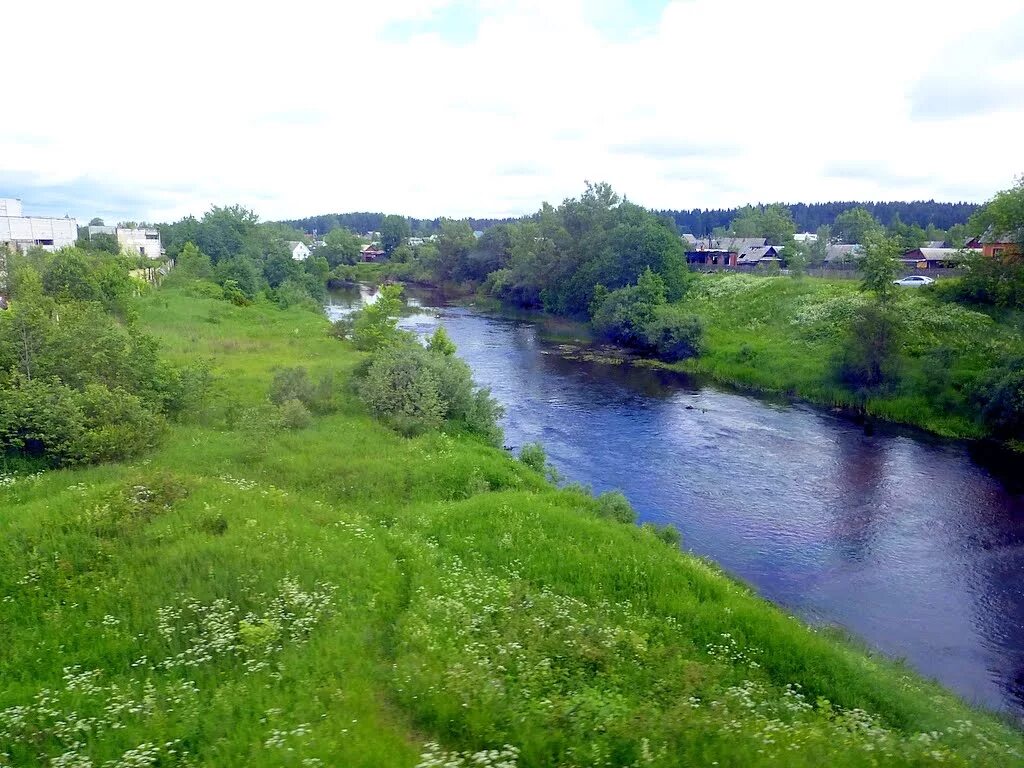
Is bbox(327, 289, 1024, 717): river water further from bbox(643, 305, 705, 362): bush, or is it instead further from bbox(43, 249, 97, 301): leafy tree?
bbox(43, 249, 97, 301): leafy tree

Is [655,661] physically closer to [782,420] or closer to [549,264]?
[782,420]

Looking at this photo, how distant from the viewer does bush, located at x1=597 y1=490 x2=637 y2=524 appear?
1694 centimetres

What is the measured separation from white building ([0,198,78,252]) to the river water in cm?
4601

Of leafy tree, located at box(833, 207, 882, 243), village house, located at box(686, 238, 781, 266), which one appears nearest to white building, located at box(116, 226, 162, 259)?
village house, located at box(686, 238, 781, 266)

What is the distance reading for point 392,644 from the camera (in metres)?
9.90

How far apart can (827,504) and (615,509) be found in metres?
7.12

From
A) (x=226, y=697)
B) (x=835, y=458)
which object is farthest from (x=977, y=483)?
(x=226, y=697)

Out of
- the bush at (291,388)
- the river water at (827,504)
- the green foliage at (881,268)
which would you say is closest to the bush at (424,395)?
the bush at (291,388)

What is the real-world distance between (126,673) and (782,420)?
1012 inches

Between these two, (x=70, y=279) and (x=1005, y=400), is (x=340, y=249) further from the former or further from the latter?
(x=1005, y=400)

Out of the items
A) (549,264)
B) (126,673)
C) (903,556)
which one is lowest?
(903,556)

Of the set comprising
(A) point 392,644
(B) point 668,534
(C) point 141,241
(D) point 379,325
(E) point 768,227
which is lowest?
(B) point 668,534

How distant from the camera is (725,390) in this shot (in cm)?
3516

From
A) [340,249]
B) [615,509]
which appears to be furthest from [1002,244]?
[340,249]
